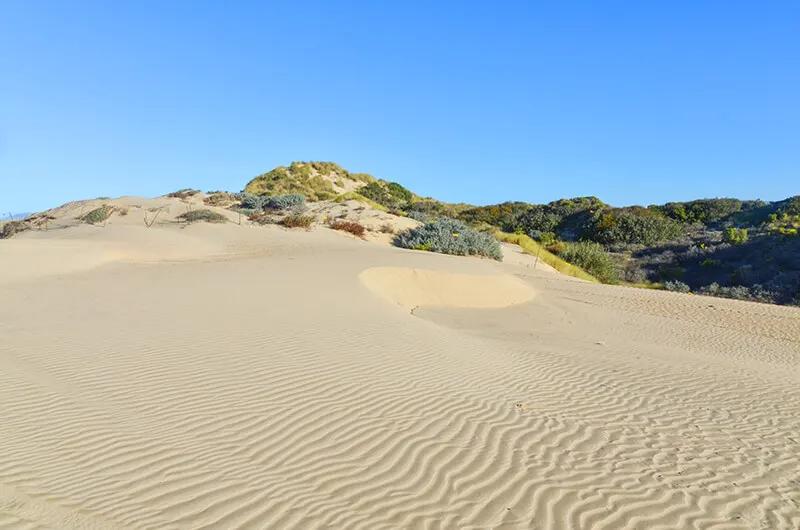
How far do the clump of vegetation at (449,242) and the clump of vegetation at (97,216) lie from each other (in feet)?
43.2

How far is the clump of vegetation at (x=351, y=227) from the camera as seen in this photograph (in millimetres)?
22359

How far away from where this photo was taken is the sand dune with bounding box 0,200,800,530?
3.34m

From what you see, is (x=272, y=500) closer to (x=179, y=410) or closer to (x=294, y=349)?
(x=179, y=410)

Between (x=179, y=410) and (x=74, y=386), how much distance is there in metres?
1.37

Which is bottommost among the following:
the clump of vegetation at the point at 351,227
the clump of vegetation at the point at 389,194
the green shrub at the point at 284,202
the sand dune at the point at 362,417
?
the sand dune at the point at 362,417

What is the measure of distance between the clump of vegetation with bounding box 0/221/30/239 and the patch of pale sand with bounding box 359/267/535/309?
62.1ft

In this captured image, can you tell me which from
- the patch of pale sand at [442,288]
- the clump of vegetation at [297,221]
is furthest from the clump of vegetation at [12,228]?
the patch of pale sand at [442,288]

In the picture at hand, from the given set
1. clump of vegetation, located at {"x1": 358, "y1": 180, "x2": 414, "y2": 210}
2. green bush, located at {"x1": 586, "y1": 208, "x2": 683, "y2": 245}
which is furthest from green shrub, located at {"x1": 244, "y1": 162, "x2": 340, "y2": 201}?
green bush, located at {"x1": 586, "y1": 208, "x2": 683, "y2": 245}

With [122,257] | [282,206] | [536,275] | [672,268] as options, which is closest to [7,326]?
[122,257]

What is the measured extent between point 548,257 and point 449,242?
5.69 m

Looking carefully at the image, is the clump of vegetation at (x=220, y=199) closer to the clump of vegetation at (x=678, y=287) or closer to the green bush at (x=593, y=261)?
the green bush at (x=593, y=261)

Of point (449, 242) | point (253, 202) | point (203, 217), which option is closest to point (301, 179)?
point (253, 202)

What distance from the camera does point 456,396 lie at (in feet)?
17.9

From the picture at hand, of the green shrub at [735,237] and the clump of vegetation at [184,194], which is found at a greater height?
the clump of vegetation at [184,194]
